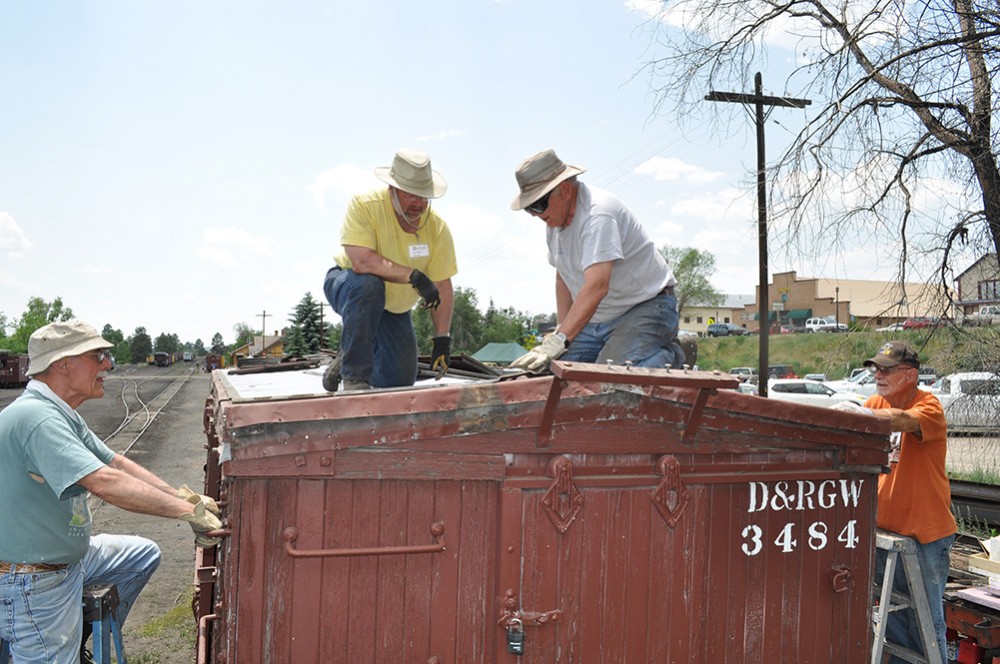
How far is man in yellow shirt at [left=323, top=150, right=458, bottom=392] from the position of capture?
14.5 ft

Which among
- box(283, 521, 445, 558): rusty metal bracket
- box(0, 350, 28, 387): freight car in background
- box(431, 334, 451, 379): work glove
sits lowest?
box(0, 350, 28, 387): freight car in background

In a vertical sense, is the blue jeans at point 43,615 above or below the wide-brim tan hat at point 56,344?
below

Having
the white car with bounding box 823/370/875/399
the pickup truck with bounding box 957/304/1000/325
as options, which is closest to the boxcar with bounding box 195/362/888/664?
the pickup truck with bounding box 957/304/1000/325

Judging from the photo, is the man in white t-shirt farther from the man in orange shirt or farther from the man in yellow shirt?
the man in orange shirt

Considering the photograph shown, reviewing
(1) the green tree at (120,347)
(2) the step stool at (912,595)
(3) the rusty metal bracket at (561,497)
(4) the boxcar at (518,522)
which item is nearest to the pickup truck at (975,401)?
(2) the step stool at (912,595)

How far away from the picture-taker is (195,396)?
44.8 meters

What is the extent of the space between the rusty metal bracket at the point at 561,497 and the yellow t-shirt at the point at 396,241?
206 cm

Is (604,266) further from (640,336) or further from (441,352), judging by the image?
(441,352)

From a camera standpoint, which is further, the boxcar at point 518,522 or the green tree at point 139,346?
the green tree at point 139,346

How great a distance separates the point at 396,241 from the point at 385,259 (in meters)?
0.19

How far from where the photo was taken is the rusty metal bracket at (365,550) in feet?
8.84

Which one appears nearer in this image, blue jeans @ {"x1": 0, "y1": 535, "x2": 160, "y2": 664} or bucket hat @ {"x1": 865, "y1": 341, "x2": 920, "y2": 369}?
blue jeans @ {"x1": 0, "y1": 535, "x2": 160, "y2": 664}

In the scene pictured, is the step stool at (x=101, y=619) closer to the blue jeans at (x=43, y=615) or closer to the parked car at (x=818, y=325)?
the blue jeans at (x=43, y=615)

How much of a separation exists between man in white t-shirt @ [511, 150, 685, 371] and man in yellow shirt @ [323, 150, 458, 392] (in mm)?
637
